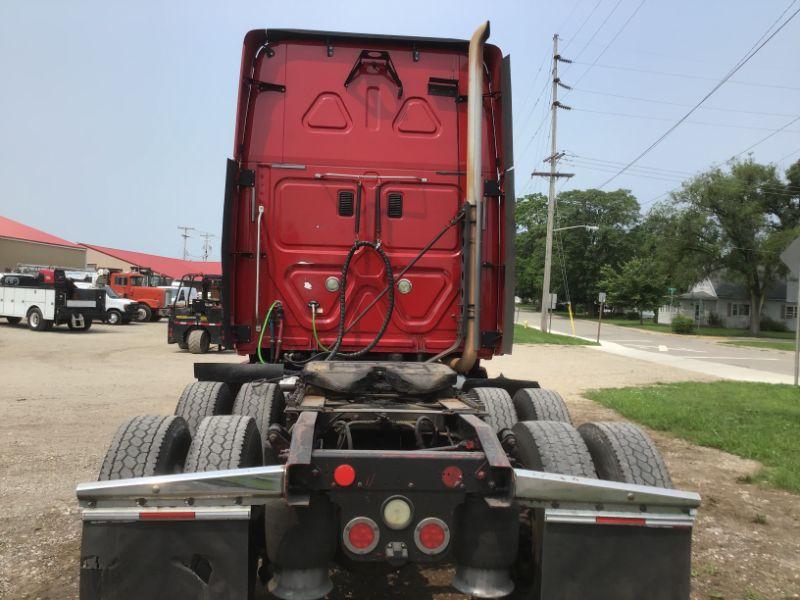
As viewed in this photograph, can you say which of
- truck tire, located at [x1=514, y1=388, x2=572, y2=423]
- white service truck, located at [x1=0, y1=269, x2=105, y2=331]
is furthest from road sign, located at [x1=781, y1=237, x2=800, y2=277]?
white service truck, located at [x1=0, y1=269, x2=105, y2=331]

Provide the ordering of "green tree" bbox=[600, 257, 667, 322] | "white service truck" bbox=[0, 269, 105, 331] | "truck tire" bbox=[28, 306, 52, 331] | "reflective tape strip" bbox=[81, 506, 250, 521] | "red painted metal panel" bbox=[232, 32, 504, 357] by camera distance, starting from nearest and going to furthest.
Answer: "reflective tape strip" bbox=[81, 506, 250, 521]
"red painted metal panel" bbox=[232, 32, 504, 357]
"white service truck" bbox=[0, 269, 105, 331]
"truck tire" bbox=[28, 306, 52, 331]
"green tree" bbox=[600, 257, 667, 322]

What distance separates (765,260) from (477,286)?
4750 cm

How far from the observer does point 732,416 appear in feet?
30.7

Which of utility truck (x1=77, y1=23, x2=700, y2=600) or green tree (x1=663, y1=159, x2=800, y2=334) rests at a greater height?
green tree (x1=663, y1=159, x2=800, y2=334)

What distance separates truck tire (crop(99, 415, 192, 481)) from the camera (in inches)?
108

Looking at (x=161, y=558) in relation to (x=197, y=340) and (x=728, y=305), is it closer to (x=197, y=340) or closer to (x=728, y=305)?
(x=197, y=340)

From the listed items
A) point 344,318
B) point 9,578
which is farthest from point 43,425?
point 344,318

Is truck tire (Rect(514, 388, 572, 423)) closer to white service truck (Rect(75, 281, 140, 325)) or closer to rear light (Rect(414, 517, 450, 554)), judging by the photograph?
rear light (Rect(414, 517, 450, 554))

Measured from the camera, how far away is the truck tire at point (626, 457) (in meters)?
2.83

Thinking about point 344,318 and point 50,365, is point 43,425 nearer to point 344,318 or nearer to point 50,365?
point 344,318

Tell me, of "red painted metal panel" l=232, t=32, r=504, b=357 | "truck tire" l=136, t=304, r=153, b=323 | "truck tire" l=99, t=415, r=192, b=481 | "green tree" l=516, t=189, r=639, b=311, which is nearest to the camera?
"truck tire" l=99, t=415, r=192, b=481

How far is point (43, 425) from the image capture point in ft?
25.5

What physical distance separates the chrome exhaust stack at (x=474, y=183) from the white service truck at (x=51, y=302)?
913 inches

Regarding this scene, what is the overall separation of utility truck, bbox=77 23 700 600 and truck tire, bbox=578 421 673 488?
0.05 ft
